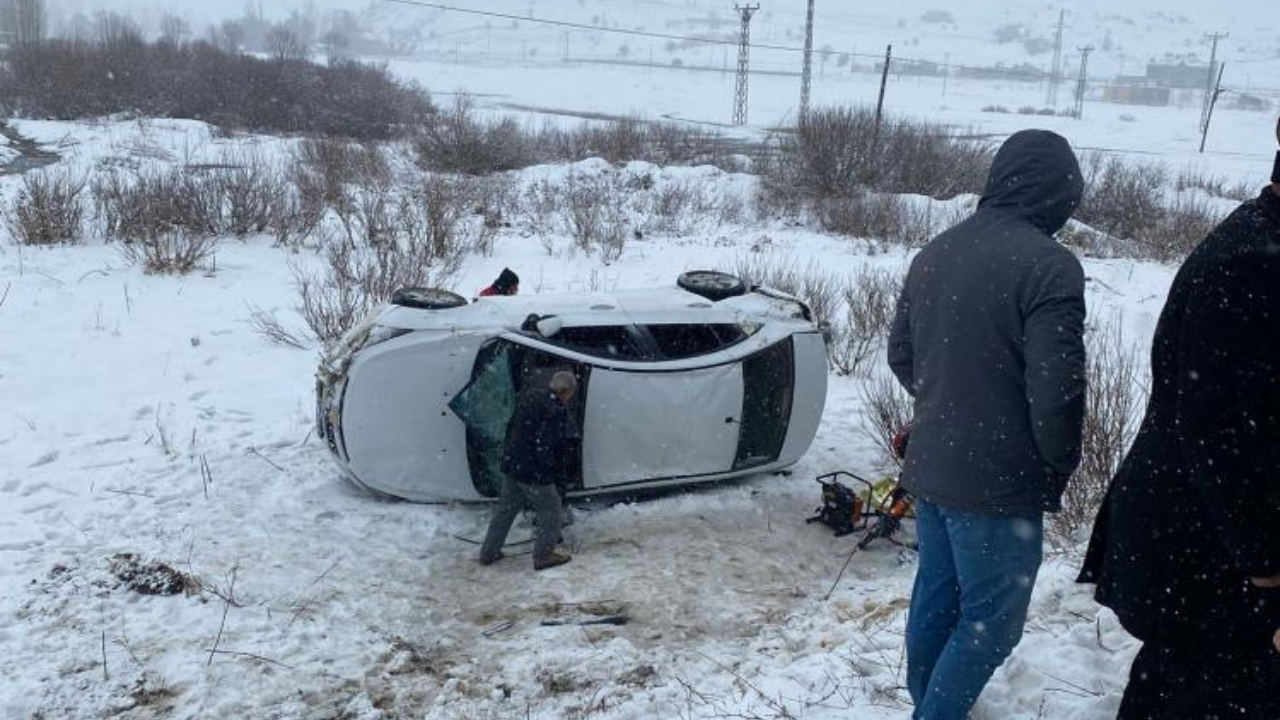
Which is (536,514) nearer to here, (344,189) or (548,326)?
(548,326)

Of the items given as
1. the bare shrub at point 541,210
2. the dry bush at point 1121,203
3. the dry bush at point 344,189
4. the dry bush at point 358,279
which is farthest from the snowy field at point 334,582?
the dry bush at point 1121,203

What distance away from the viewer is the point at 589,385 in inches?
236

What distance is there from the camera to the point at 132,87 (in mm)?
36656

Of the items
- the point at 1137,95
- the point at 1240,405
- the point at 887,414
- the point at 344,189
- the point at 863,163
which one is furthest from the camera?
the point at 1137,95

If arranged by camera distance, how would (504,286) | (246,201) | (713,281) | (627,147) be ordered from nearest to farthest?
1. (713,281)
2. (504,286)
3. (246,201)
4. (627,147)

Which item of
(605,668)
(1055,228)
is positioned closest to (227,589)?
(605,668)

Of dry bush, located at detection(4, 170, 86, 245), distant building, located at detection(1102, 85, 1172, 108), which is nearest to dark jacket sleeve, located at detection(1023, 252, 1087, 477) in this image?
dry bush, located at detection(4, 170, 86, 245)

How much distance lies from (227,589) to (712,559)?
2.72 m

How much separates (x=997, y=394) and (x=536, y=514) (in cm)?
345

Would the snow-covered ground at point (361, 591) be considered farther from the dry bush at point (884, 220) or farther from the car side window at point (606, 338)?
the dry bush at point (884, 220)

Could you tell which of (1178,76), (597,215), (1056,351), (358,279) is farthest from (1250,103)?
(1056,351)

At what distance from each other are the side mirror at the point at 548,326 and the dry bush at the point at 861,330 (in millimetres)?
4111

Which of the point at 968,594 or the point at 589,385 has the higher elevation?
the point at 968,594

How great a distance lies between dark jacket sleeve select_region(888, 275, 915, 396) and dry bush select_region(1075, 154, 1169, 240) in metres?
19.6
